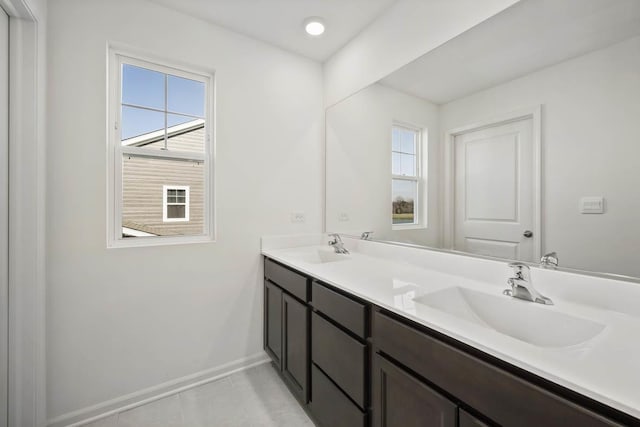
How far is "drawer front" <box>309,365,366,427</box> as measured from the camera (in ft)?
3.93

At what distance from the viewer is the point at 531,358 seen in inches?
25.9

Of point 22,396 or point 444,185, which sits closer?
point 22,396

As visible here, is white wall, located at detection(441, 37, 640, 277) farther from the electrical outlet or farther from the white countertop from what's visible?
the electrical outlet

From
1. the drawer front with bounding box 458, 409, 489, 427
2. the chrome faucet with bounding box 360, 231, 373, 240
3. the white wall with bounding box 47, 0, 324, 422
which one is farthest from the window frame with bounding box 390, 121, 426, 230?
the drawer front with bounding box 458, 409, 489, 427

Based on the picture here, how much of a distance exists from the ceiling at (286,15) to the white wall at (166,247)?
9 centimetres

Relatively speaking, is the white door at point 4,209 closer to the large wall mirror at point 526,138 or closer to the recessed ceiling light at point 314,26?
the recessed ceiling light at point 314,26

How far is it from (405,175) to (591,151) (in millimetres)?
884

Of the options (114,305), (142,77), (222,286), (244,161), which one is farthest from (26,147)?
(222,286)

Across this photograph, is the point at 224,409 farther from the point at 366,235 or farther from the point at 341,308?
the point at 366,235

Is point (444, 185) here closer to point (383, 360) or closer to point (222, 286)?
point (383, 360)

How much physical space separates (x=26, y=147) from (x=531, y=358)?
7.10 feet

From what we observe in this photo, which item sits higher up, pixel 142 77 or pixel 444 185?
pixel 142 77

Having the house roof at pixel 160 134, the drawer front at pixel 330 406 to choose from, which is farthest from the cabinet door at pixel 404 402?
the house roof at pixel 160 134

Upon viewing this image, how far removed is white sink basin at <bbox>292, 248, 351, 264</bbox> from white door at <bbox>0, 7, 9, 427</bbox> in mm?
1488
